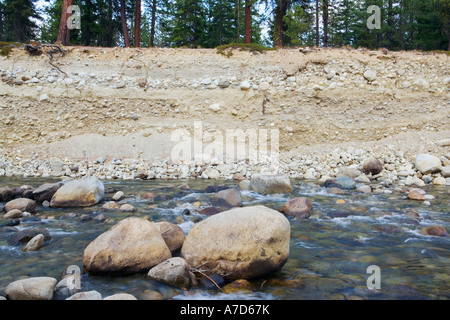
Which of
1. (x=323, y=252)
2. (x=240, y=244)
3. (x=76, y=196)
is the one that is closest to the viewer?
(x=240, y=244)

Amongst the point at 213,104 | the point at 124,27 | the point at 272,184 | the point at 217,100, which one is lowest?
the point at 272,184

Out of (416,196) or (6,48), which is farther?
(6,48)

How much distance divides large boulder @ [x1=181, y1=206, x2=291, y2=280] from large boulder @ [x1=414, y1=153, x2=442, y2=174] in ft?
27.1

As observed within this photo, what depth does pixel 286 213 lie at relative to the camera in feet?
18.7

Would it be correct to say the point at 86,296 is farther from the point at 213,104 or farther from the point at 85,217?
the point at 213,104

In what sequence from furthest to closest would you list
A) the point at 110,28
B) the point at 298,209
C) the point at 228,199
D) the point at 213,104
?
the point at 110,28 < the point at 213,104 < the point at 228,199 < the point at 298,209

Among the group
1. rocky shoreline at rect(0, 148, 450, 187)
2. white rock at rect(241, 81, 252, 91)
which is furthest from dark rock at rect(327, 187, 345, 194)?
white rock at rect(241, 81, 252, 91)

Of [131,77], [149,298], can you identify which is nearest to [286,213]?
[149,298]

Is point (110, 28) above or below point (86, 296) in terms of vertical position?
above

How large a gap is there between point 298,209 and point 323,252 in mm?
1760

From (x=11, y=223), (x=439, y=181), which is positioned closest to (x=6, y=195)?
(x=11, y=223)

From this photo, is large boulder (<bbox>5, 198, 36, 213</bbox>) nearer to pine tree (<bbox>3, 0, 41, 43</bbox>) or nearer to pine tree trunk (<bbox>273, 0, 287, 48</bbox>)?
pine tree trunk (<bbox>273, 0, 287, 48</bbox>)

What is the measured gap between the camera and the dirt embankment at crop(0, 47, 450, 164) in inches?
494

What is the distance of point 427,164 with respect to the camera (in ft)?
31.6
